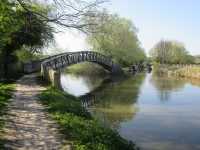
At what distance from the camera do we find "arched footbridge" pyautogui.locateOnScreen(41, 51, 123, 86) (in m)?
25.5

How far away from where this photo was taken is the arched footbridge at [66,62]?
25.5 m

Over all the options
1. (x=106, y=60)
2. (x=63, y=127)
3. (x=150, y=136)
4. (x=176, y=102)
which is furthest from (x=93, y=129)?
(x=106, y=60)

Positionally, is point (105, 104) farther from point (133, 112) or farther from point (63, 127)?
point (63, 127)

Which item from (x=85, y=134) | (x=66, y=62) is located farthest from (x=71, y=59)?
(x=85, y=134)

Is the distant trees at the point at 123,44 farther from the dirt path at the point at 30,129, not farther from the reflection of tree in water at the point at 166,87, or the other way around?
the dirt path at the point at 30,129

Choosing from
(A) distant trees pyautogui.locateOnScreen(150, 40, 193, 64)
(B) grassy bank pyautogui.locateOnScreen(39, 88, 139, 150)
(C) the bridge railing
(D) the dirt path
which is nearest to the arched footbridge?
(C) the bridge railing

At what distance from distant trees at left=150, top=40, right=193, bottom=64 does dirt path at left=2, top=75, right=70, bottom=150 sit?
296 feet

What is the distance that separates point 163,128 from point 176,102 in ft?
28.4

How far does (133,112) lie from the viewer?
1862 centimetres

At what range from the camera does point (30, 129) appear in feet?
34.5

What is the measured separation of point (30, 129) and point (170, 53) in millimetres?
98655

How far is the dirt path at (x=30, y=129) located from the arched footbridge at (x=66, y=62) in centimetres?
946

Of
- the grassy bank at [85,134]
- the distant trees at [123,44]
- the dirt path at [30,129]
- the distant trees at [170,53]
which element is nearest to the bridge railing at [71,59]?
the distant trees at [123,44]

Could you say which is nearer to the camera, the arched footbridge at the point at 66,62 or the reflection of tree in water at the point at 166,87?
the arched footbridge at the point at 66,62
